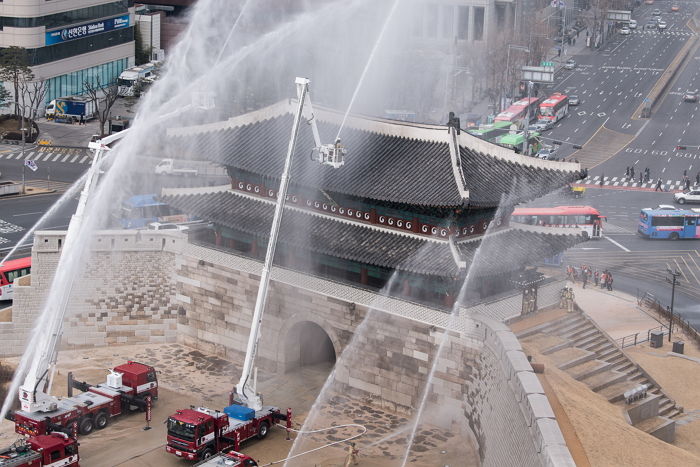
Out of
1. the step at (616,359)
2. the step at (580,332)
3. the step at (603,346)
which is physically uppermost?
the step at (580,332)

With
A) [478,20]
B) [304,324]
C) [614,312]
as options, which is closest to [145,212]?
[304,324]

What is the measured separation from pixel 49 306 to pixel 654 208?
7988 cm

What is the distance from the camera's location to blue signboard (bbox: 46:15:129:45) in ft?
494

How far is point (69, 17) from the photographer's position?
152m

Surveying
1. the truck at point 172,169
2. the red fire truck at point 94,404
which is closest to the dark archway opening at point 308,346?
the red fire truck at point 94,404

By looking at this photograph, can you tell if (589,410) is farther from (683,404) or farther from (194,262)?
(194,262)

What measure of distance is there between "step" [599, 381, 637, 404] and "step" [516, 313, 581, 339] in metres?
5.42

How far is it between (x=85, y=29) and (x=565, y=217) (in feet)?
229

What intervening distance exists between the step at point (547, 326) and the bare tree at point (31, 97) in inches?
3315

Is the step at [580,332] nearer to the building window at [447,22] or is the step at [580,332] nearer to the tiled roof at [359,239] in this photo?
the tiled roof at [359,239]

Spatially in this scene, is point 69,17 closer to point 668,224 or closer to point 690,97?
point 668,224

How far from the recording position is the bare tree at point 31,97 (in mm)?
144625

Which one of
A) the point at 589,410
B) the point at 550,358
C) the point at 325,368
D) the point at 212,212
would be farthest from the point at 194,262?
the point at 589,410

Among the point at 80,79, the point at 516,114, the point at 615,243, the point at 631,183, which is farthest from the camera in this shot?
the point at 516,114
